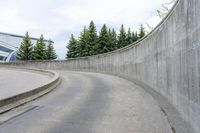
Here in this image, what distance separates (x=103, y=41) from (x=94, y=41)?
2.20 metres

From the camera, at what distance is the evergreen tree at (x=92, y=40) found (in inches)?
2552

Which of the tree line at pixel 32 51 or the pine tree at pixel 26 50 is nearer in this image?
the tree line at pixel 32 51

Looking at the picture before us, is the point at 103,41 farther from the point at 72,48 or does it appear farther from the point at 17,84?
the point at 17,84

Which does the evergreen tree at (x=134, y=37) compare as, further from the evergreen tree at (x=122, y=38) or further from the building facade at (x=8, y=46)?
the building facade at (x=8, y=46)

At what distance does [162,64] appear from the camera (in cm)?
1116

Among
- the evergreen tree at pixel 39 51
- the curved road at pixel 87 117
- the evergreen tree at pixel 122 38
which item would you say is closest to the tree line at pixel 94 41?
the evergreen tree at pixel 122 38

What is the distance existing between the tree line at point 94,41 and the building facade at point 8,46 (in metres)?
37.7

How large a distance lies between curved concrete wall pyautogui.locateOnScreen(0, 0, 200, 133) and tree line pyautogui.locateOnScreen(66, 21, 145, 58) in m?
47.4

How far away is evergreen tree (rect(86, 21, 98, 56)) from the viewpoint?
6481 cm

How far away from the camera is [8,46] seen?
105m

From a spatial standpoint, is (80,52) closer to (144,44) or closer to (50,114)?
(144,44)

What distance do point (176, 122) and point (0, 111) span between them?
5.78 m

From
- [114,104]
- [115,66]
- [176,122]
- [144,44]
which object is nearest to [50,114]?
[114,104]

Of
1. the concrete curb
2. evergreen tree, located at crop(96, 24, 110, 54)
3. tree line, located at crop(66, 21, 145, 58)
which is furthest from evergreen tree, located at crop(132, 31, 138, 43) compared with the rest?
the concrete curb
